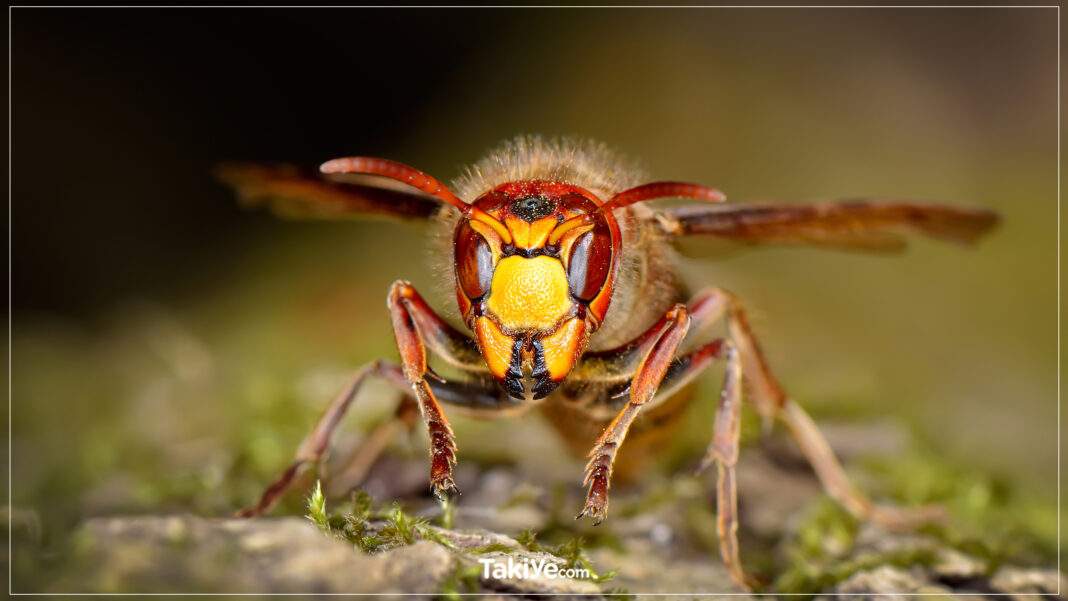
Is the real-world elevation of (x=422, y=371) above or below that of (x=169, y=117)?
below

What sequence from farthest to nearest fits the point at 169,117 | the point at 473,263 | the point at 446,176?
the point at 446,176
the point at 169,117
the point at 473,263

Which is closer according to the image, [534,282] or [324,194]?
[534,282]

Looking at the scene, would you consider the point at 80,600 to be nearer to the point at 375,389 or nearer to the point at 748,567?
the point at 748,567

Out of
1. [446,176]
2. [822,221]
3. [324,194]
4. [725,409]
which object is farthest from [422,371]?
[446,176]

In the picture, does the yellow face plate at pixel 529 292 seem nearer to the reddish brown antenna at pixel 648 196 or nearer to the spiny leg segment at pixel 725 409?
the reddish brown antenna at pixel 648 196

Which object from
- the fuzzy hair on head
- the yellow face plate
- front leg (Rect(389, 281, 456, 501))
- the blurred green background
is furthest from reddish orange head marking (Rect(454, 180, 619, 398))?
the blurred green background

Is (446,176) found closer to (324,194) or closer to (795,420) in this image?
(324,194)

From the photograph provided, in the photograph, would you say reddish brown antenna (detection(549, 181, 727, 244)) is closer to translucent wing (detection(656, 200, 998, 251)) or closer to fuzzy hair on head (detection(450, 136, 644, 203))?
fuzzy hair on head (detection(450, 136, 644, 203))

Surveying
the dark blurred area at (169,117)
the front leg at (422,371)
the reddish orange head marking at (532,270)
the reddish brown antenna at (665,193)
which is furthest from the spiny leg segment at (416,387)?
the dark blurred area at (169,117)
